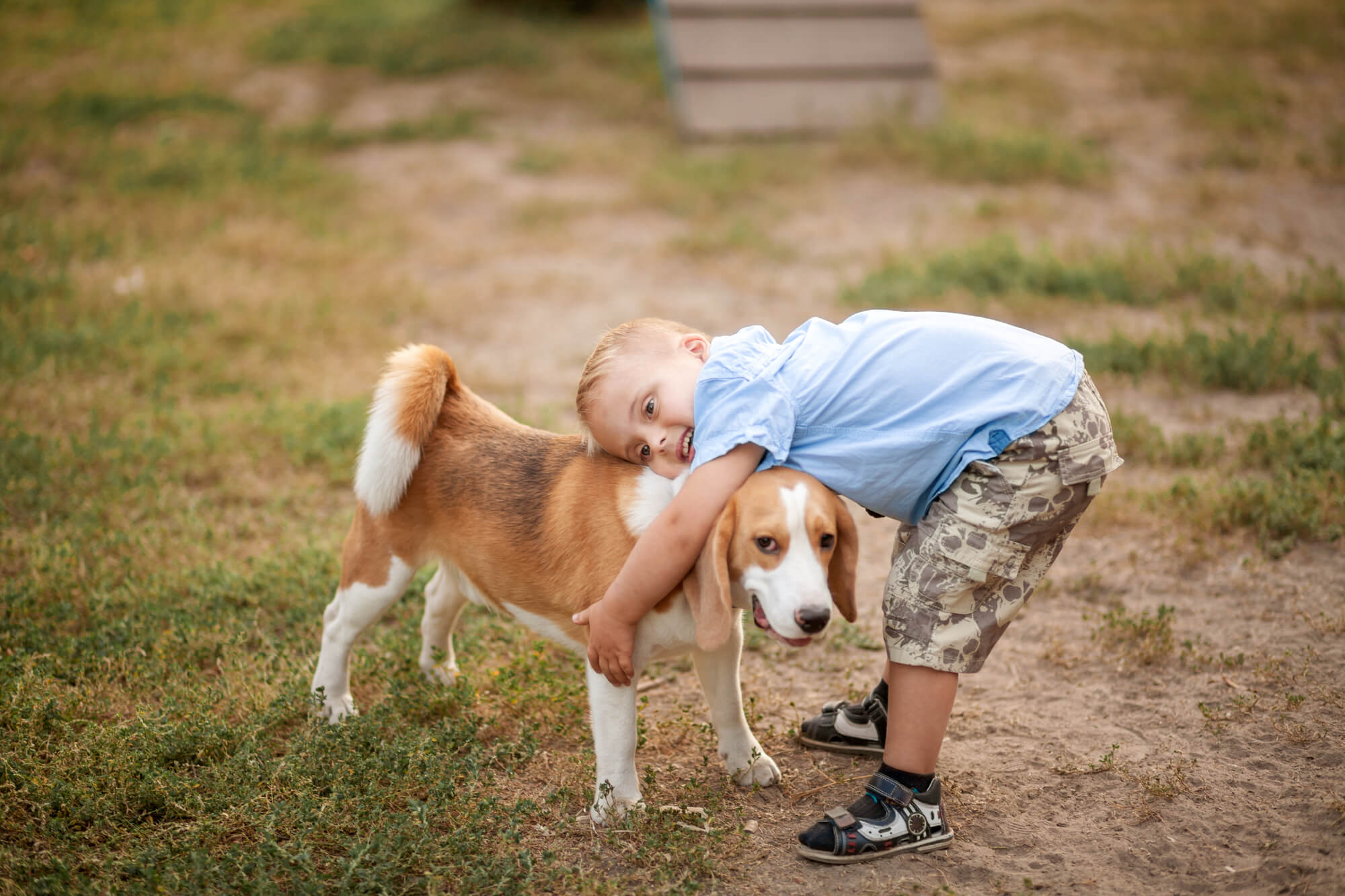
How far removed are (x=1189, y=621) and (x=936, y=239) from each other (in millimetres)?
4625

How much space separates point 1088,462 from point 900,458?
0.51 meters

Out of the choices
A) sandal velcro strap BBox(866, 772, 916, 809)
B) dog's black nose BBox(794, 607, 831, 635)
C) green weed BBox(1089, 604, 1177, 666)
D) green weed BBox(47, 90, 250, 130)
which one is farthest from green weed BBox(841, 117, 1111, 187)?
dog's black nose BBox(794, 607, 831, 635)

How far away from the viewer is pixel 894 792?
300 cm

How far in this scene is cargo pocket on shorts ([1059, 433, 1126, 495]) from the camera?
9.30 feet

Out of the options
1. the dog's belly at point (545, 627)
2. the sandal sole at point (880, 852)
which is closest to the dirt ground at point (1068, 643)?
the sandal sole at point (880, 852)

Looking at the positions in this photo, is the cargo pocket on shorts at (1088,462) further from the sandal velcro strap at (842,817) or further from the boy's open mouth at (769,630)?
the sandal velcro strap at (842,817)

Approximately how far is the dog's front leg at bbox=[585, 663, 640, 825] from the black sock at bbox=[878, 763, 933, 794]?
0.74m

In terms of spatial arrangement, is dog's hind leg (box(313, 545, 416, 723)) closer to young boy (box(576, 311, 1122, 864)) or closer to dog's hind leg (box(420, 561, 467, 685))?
dog's hind leg (box(420, 561, 467, 685))

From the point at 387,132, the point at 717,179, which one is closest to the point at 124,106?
the point at 387,132

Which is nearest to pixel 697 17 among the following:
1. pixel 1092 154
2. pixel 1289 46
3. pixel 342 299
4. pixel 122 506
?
pixel 1092 154

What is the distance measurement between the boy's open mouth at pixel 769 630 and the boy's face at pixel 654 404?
46 cm

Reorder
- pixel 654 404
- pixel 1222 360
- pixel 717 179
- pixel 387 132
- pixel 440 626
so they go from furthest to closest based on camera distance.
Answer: pixel 387 132 → pixel 717 179 → pixel 1222 360 → pixel 440 626 → pixel 654 404

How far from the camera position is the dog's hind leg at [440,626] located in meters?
3.78

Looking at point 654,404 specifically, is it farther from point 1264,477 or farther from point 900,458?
point 1264,477
